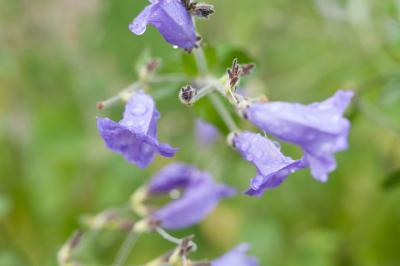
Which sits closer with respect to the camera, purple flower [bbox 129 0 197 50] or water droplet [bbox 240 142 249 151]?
purple flower [bbox 129 0 197 50]

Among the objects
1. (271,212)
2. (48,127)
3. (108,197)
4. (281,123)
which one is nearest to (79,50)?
(48,127)

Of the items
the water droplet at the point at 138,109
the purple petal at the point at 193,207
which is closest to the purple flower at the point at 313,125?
the water droplet at the point at 138,109

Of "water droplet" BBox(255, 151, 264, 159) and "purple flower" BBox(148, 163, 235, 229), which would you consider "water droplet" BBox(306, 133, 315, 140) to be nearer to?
"water droplet" BBox(255, 151, 264, 159)

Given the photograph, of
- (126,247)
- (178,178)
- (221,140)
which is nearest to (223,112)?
(178,178)

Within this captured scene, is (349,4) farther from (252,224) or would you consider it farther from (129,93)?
(129,93)

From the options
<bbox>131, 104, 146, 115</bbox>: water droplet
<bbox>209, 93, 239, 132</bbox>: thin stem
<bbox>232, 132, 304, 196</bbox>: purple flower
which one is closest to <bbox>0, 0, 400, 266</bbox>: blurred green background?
<bbox>209, 93, 239, 132</bbox>: thin stem

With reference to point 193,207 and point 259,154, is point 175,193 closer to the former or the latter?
point 193,207
